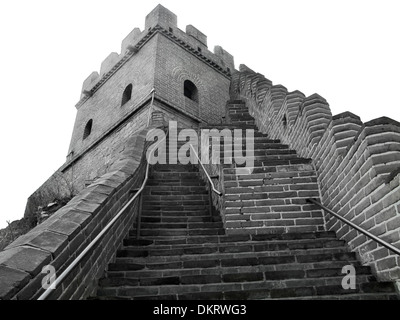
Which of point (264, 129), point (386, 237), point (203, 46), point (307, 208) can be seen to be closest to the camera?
point (386, 237)

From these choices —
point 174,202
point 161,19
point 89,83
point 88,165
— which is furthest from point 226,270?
point 89,83

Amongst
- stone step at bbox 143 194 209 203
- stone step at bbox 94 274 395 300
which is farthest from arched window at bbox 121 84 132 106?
stone step at bbox 94 274 395 300

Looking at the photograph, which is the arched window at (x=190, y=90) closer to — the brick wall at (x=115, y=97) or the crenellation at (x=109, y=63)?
the brick wall at (x=115, y=97)

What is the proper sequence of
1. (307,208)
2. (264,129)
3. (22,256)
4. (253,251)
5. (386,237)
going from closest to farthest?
(22,256) < (386,237) < (253,251) < (307,208) < (264,129)

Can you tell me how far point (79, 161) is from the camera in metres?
14.1

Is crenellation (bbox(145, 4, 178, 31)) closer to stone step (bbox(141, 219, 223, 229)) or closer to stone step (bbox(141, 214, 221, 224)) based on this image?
stone step (bbox(141, 214, 221, 224))

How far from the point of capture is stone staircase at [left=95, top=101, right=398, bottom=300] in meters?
2.59

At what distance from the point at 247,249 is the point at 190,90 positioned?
11641 millimetres

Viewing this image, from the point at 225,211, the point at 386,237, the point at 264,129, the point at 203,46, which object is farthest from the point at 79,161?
the point at 386,237

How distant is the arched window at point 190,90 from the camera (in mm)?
13645

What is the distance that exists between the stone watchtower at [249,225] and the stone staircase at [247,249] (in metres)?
0.01

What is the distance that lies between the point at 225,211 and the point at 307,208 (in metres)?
1.08
